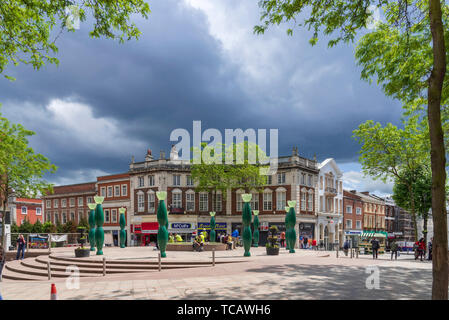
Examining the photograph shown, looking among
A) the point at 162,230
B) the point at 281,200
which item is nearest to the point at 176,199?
the point at 281,200

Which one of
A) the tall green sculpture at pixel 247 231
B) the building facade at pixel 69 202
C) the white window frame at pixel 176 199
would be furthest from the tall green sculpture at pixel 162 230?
the building facade at pixel 69 202

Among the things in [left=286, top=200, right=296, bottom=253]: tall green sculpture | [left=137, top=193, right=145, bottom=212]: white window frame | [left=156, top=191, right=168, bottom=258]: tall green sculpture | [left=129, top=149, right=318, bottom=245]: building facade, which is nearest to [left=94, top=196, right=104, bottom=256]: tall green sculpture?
[left=156, top=191, right=168, bottom=258]: tall green sculpture

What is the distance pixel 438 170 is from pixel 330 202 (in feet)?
165

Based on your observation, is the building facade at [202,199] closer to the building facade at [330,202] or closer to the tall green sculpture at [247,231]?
the building facade at [330,202]

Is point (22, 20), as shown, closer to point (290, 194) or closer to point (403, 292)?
point (403, 292)

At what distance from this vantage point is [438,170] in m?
7.14

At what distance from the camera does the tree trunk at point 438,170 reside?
705cm

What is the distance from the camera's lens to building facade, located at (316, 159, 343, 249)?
52781mm

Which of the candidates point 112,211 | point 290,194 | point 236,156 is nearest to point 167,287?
point 236,156

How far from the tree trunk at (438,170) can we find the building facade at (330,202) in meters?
45.7

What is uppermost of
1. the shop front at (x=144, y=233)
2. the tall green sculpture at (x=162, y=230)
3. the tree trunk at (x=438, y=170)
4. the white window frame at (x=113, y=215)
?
the tree trunk at (x=438, y=170)

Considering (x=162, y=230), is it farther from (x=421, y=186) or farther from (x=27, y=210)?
(x=27, y=210)

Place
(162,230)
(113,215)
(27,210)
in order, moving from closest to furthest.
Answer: (162,230) → (113,215) → (27,210)

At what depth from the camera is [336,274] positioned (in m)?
14.2
